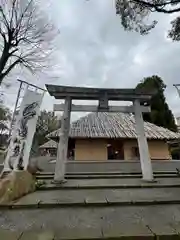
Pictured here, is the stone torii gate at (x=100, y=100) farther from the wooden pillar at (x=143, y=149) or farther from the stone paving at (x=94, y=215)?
the stone paving at (x=94, y=215)

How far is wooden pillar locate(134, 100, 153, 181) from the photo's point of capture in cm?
647

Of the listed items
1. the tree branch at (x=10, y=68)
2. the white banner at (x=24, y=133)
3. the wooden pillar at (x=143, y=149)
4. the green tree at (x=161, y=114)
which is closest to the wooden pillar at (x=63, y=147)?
the white banner at (x=24, y=133)

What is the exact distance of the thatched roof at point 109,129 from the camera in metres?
11.7

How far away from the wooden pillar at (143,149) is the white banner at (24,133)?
353 centimetres

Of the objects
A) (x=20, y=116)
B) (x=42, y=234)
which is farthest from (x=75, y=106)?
(x=42, y=234)

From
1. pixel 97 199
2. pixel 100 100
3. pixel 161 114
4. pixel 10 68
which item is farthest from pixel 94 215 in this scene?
pixel 161 114

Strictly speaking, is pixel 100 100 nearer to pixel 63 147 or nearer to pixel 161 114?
pixel 63 147

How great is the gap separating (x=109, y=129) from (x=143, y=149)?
616 cm

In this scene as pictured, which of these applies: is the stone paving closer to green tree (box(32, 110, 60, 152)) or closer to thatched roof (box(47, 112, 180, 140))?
thatched roof (box(47, 112, 180, 140))

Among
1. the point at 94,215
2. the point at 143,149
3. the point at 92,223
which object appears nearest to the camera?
the point at 92,223

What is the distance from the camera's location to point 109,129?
12.8 meters

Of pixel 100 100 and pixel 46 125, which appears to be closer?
pixel 100 100

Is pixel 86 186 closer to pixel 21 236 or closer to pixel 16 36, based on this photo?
pixel 21 236

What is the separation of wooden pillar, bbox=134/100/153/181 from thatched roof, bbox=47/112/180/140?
15.1ft
